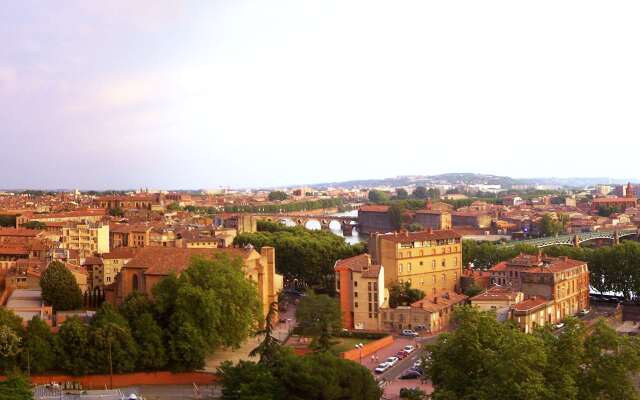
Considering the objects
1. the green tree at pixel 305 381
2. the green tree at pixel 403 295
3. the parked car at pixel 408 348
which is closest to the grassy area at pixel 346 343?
the parked car at pixel 408 348

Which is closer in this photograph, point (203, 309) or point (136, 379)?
point (136, 379)

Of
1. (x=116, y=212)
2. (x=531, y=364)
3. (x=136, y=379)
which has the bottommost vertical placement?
(x=136, y=379)

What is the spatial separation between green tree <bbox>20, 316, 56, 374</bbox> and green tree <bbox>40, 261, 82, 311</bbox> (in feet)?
23.4

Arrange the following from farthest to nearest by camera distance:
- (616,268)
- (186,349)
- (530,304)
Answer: (616,268) → (530,304) → (186,349)

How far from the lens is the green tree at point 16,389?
1995 cm

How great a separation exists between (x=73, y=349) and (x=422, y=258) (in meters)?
18.9

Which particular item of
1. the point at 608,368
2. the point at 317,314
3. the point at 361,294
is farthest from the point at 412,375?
the point at 608,368

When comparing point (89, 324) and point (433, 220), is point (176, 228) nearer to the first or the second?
point (89, 324)

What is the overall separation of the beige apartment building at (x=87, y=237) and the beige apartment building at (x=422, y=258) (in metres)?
21.3

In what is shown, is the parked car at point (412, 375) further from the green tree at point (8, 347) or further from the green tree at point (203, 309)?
the green tree at point (8, 347)

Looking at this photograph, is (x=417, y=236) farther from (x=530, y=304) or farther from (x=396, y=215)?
(x=396, y=215)

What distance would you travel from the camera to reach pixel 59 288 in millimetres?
32094

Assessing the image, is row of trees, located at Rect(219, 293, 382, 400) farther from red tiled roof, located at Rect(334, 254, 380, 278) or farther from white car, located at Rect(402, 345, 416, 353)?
red tiled roof, located at Rect(334, 254, 380, 278)

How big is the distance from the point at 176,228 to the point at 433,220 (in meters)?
38.0
